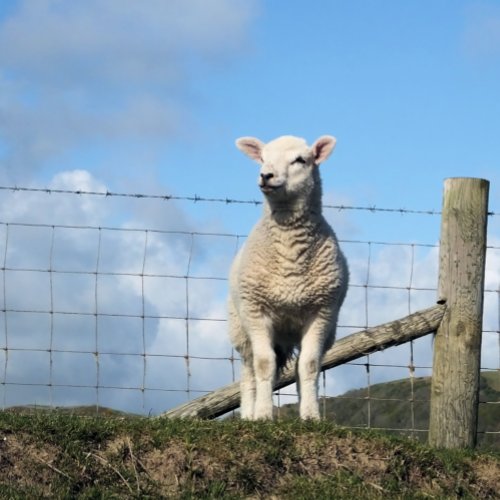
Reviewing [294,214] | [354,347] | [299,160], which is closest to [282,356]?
[354,347]

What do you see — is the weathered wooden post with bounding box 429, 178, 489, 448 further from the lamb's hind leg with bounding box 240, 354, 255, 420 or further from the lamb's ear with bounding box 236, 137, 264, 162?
A: the lamb's ear with bounding box 236, 137, 264, 162

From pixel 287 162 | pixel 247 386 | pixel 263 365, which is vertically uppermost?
pixel 287 162

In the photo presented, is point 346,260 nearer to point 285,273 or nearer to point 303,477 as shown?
point 285,273

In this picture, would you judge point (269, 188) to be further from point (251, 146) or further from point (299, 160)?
point (251, 146)

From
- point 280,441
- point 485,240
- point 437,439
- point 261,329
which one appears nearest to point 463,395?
point 437,439

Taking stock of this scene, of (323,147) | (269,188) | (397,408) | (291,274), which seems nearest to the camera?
(269,188)

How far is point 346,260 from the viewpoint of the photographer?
822 centimetres

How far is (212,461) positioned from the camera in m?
6.38

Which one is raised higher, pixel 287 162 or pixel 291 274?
pixel 287 162

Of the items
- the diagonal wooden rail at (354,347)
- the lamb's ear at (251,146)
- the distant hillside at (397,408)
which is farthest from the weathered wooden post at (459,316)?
the lamb's ear at (251,146)

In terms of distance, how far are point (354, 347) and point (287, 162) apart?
193cm

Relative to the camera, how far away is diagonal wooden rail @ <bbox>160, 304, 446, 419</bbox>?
891 centimetres

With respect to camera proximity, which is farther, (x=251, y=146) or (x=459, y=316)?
(x=459, y=316)

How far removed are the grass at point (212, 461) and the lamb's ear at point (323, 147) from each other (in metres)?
2.02
